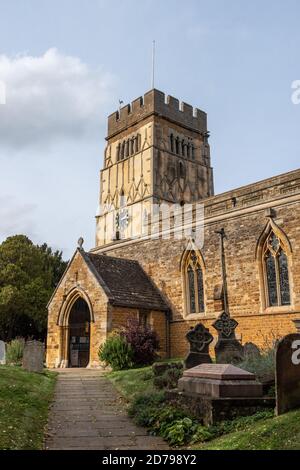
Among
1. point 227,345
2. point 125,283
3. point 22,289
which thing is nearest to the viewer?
point 227,345

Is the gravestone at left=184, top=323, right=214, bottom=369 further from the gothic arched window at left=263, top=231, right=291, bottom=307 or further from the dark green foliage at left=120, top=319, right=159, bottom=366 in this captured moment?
the gothic arched window at left=263, top=231, right=291, bottom=307

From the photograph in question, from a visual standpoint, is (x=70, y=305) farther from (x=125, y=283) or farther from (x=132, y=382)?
(x=132, y=382)

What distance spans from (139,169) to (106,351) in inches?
1228

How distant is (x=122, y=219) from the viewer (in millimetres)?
45688

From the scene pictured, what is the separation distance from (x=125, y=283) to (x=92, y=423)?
1305cm

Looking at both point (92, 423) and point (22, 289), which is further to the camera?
point (22, 289)

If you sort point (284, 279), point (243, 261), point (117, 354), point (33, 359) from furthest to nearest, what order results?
point (243, 261), point (284, 279), point (117, 354), point (33, 359)

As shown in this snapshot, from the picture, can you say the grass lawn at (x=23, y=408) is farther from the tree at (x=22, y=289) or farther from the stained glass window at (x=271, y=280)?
the tree at (x=22, y=289)

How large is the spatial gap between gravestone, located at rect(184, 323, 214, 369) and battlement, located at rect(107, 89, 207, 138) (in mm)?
36839

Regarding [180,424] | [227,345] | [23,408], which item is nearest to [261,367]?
[180,424]

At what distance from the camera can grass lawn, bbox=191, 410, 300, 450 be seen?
5277 millimetres

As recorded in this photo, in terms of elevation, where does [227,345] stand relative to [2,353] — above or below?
above
